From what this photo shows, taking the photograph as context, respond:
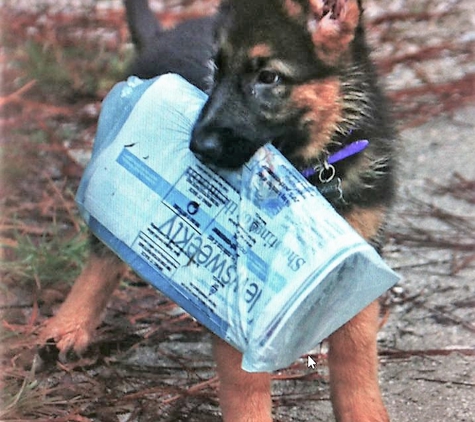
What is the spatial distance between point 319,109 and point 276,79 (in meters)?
0.18

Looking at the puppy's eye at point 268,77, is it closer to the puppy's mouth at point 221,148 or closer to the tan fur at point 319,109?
the tan fur at point 319,109

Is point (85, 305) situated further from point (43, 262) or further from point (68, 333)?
point (43, 262)

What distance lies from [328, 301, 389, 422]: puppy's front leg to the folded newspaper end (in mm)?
359

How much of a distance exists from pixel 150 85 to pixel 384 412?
1.28 metres

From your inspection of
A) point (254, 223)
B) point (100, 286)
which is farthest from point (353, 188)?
point (100, 286)

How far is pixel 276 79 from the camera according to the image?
2508mm

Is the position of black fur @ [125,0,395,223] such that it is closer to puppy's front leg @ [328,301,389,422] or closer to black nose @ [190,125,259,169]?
black nose @ [190,125,259,169]

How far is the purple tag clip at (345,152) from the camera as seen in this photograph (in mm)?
2631

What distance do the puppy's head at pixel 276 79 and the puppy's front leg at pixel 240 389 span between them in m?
0.59

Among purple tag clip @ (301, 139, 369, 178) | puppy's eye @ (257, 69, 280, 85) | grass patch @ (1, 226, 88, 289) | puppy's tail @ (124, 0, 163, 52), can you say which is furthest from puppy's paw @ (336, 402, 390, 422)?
puppy's tail @ (124, 0, 163, 52)

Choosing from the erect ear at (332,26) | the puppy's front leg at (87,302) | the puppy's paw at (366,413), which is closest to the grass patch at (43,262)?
the puppy's front leg at (87,302)

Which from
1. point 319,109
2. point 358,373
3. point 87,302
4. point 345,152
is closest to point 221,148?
point 319,109

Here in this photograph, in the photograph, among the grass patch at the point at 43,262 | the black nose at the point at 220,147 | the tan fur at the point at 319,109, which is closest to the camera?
the black nose at the point at 220,147

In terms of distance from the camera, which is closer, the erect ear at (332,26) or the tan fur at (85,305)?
the erect ear at (332,26)
